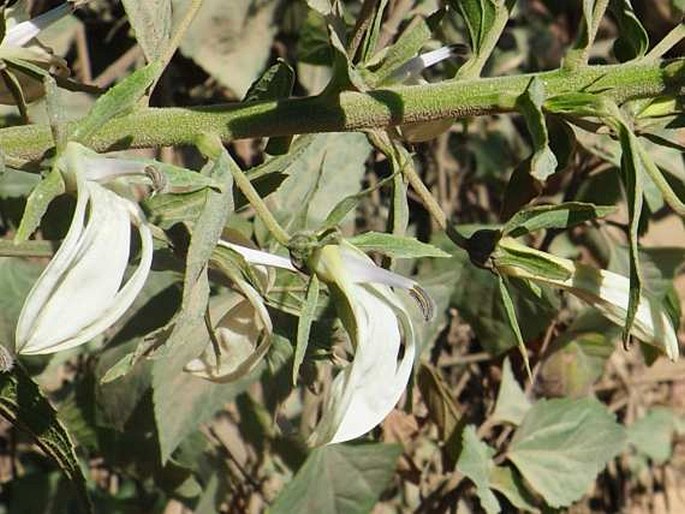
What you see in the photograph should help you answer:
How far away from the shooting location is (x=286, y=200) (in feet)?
3.34

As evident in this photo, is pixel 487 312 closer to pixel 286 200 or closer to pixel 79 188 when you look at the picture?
pixel 286 200

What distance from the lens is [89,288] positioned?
0.54 meters

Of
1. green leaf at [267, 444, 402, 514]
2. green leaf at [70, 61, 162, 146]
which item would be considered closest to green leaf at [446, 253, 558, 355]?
green leaf at [267, 444, 402, 514]

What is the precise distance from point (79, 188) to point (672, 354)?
1.04 ft

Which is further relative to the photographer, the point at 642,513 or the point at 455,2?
the point at 642,513

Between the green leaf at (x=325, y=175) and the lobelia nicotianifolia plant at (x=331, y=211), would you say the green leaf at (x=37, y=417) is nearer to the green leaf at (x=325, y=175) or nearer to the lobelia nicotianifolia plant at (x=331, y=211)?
the lobelia nicotianifolia plant at (x=331, y=211)

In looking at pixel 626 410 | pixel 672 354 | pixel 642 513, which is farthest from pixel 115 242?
pixel 642 513

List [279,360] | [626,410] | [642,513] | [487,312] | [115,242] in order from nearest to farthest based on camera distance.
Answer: [115,242], [279,360], [487,312], [626,410], [642,513]

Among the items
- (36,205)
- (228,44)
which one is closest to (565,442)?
(228,44)

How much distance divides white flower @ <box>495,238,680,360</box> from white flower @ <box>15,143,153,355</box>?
7.9 inches

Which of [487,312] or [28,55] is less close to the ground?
[28,55]

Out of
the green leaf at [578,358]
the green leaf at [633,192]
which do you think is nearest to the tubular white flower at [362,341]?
the green leaf at [633,192]

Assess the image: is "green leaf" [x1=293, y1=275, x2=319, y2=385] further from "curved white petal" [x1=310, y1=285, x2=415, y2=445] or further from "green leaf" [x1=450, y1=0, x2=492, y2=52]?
"green leaf" [x1=450, y1=0, x2=492, y2=52]

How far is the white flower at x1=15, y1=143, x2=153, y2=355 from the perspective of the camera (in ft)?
1.75
